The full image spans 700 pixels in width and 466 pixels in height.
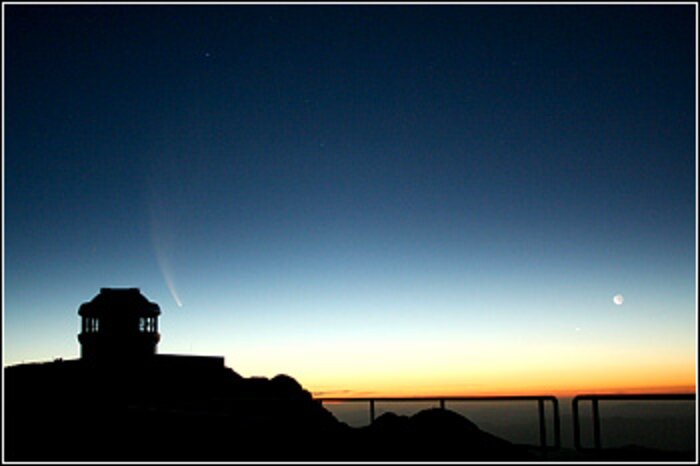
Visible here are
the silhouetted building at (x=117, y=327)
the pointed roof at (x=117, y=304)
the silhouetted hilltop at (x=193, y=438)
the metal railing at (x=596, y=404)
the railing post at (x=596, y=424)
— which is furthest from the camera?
the pointed roof at (x=117, y=304)

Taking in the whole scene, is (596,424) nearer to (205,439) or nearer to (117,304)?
(205,439)

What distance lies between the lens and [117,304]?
102 ft

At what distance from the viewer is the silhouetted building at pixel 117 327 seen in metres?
30.4

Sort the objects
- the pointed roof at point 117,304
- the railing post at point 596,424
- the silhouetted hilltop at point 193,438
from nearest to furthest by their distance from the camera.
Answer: the railing post at point 596,424 < the silhouetted hilltop at point 193,438 < the pointed roof at point 117,304

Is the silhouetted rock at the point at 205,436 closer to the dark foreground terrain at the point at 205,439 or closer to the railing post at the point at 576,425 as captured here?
the dark foreground terrain at the point at 205,439

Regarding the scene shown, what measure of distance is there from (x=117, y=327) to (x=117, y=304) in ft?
3.80

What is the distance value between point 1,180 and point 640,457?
1028 centimetres

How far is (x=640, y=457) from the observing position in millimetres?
7797

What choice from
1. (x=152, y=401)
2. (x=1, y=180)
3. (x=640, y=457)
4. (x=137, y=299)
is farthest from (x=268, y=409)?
(x=137, y=299)

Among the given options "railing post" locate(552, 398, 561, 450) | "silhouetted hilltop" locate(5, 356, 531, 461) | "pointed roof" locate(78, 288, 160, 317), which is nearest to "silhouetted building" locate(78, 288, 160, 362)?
"pointed roof" locate(78, 288, 160, 317)

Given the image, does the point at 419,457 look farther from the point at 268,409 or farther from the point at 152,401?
the point at 152,401

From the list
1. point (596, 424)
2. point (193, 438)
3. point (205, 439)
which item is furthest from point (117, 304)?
point (596, 424)

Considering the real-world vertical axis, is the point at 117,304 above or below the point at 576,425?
above

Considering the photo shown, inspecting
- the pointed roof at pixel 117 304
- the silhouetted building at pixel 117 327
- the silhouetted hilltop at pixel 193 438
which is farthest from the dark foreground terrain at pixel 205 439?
the pointed roof at pixel 117 304
